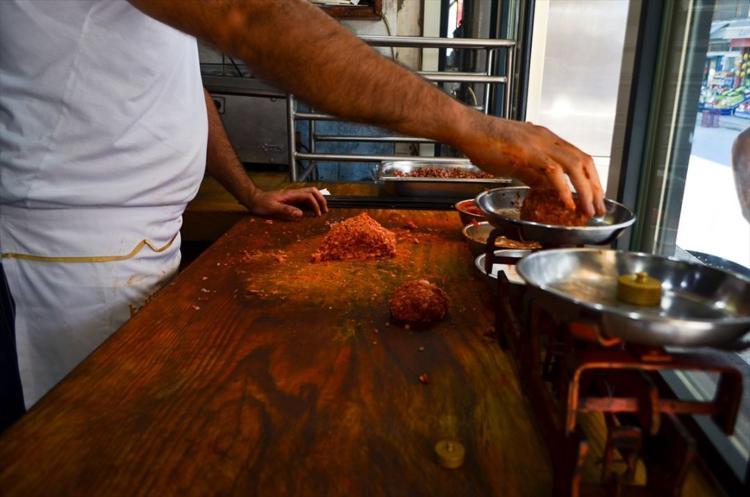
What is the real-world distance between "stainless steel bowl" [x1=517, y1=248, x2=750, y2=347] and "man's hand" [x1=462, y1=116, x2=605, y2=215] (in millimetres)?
241

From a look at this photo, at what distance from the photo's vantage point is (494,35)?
3570 millimetres

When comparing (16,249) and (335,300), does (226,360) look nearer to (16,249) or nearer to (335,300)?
(335,300)

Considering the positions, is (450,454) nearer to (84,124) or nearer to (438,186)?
(84,124)

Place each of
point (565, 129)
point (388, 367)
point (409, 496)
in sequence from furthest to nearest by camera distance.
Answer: point (565, 129) → point (388, 367) → point (409, 496)

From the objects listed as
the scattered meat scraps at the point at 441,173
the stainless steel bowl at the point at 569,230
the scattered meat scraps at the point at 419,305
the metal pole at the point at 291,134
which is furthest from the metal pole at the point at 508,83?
the scattered meat scraps at the point at 419,305

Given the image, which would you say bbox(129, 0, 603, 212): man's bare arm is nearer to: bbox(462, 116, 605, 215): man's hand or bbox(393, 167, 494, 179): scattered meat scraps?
bbox(462, 116, 605, 215): man's hand

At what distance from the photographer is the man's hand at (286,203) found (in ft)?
7.34

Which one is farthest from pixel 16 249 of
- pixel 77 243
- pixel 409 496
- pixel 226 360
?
pixel 409 496

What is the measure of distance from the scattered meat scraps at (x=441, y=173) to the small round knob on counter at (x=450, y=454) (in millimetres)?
1880

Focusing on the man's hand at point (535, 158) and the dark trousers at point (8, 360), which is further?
the dark trousers at point (8, 360)

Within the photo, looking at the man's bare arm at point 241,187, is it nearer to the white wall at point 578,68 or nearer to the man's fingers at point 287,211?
the man's fingers at point 287,211

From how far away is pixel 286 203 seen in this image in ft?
7.54

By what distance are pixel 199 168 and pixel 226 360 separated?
884 mm

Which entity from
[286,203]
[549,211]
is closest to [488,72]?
[286,203]
